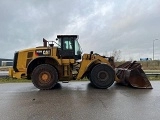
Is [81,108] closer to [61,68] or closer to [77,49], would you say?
[61,68]

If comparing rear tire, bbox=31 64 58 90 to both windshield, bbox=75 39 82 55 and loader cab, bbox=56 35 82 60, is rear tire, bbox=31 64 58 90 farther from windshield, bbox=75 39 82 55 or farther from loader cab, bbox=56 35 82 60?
windshield, bbox=75 39 82 55

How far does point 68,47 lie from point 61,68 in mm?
1223

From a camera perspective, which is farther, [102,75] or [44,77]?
[102,75]

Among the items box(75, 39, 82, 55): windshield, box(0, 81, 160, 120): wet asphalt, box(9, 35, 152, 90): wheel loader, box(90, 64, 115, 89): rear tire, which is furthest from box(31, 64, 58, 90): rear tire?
box(0, 81, 160, 120): wet asphalt

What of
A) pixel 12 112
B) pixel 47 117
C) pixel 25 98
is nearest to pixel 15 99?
pixel 25 98

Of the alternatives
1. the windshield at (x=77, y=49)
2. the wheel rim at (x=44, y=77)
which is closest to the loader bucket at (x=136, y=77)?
the windshield at (x=77, y=49)

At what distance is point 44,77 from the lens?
13250mm

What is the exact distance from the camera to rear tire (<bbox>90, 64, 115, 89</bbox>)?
1355 cm

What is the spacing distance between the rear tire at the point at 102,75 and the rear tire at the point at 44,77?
6.30 feet

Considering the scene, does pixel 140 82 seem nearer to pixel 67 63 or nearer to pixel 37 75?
pixel 67 63

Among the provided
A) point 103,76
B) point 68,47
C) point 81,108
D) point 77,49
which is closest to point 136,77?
point 103,76

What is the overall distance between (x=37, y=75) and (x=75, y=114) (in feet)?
20.3

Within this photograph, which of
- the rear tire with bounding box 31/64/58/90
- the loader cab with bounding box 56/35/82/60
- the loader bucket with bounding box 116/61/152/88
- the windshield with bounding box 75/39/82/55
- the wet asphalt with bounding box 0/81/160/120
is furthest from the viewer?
the windshield with bounding box 75/39/82/55

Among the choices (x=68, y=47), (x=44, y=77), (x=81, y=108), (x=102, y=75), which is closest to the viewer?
(x=81, y=108)
